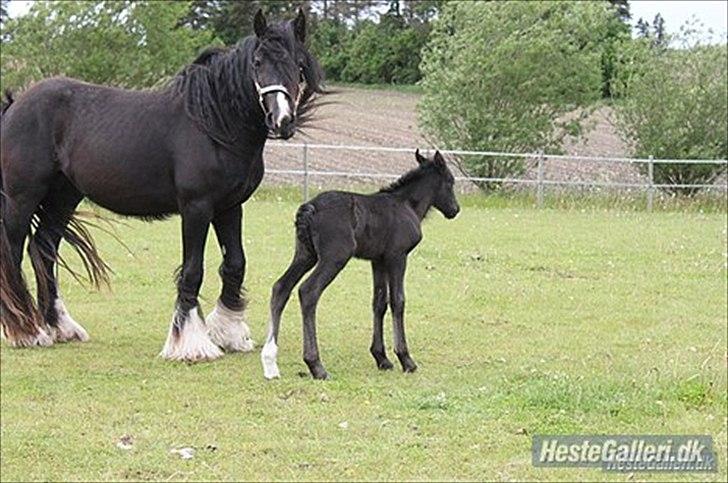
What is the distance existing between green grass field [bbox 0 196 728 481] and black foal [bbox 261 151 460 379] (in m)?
0.26

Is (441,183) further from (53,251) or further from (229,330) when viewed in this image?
(53,251)

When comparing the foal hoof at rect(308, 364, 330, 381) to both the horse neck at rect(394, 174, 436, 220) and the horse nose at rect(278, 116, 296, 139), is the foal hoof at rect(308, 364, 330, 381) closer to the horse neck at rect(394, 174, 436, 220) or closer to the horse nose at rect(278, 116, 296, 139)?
the horse neck at rect(394, 174, 436, 220)

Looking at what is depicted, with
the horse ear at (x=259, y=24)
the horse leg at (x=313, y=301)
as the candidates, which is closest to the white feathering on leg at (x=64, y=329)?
the horse leg at (x=313, y=301)

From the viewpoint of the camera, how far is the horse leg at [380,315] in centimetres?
723

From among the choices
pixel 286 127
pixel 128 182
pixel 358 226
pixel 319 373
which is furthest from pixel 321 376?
pixel 128 182

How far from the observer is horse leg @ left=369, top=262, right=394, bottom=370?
7227mm

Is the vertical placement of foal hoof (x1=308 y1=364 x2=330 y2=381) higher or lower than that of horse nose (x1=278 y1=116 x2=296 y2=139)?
lower

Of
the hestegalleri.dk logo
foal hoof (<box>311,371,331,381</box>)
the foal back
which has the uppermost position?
the foal back

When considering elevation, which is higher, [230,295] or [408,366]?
[230,295]

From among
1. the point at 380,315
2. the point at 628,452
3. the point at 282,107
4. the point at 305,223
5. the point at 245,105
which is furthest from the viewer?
the point at 245,105

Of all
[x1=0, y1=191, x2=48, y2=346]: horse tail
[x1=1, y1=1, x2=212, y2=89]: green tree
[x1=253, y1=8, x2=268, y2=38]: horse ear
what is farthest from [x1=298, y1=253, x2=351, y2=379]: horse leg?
[x1=1, y1=1, x2=212, y2=89]: green tree

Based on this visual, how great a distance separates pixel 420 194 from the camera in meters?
7.48

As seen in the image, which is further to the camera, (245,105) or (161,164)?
(161,164)

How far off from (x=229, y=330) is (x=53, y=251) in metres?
1.54
